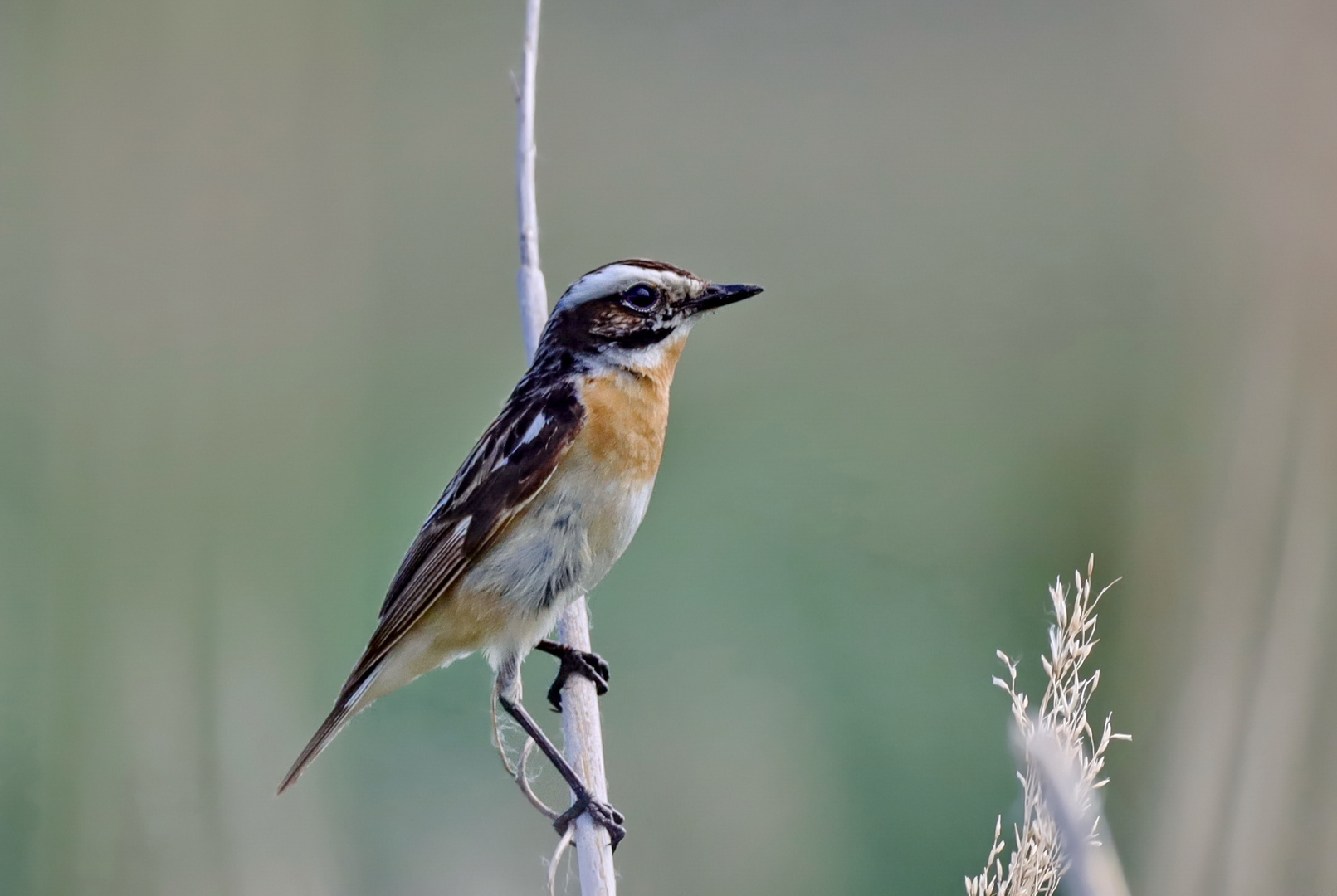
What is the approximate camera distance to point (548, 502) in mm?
2543

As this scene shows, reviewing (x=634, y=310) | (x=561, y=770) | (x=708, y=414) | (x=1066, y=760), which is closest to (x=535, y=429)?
(x=634, y=310)

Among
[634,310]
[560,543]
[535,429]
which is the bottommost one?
[560,543]

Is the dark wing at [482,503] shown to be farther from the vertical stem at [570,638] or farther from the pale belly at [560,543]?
the vertical stem at [570,638]

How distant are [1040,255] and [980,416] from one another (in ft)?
3.60

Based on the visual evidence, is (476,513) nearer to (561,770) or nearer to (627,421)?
(627,421)

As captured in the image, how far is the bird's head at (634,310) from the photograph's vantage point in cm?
260

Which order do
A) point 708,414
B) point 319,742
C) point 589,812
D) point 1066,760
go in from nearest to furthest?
point 1066,760 < point 589,812 < point 319,742 < point 708,414

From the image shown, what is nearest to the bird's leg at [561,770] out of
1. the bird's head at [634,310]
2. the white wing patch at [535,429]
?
the white wing patch at [535,429]

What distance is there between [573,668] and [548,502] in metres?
0.49

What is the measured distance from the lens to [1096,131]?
18.0ft

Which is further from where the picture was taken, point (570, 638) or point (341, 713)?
point (570, 638)

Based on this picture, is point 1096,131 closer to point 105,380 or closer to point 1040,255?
point 1040,255

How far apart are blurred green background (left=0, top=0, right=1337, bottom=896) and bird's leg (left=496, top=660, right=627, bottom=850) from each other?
13cm

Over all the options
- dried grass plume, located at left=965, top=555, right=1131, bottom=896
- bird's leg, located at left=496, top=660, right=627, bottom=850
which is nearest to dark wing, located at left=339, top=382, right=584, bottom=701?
bird's leg, located at left=496, top=660, right=627, bottom=850
